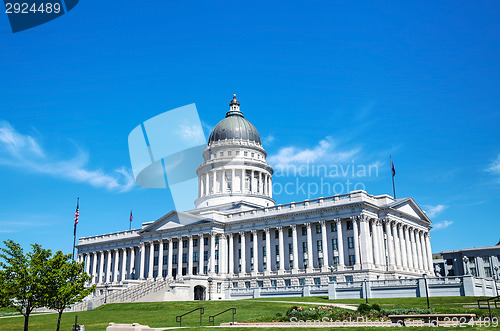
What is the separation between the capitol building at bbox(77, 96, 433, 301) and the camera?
7888 centimetres

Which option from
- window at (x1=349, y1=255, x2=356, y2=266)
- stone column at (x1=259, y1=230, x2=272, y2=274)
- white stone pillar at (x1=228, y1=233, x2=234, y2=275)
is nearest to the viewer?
window at (x1=349, y1=255, x2=356, y2=266)

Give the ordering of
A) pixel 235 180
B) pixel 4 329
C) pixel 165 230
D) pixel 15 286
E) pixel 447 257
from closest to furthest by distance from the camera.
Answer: pixel 15 286, pixel 4 329, pixel 165 230, pixel 235 180, pixel 447 257

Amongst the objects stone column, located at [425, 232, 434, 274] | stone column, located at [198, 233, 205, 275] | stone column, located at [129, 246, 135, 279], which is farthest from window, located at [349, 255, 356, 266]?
stone column, located at [129, 246, 135, 279]

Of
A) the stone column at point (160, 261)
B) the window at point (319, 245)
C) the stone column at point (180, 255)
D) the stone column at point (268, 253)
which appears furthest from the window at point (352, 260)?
the stone column at point (160, 261)

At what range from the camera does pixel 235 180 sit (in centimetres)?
10962

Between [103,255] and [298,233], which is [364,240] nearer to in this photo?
[298,233]

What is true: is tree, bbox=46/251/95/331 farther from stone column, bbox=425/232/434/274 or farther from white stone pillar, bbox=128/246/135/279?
stone column, bbox=425/232/434/274

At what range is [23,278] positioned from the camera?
116 feet

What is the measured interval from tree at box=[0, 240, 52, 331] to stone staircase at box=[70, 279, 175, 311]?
36526 mm

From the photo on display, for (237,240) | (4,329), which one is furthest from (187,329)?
(237,240)

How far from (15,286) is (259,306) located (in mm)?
22774

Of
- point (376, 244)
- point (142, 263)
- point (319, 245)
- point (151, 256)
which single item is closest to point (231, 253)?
point (319, 245)

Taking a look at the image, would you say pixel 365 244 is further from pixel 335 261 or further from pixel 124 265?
pixel 124 265

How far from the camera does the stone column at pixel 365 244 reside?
75.6 meters
